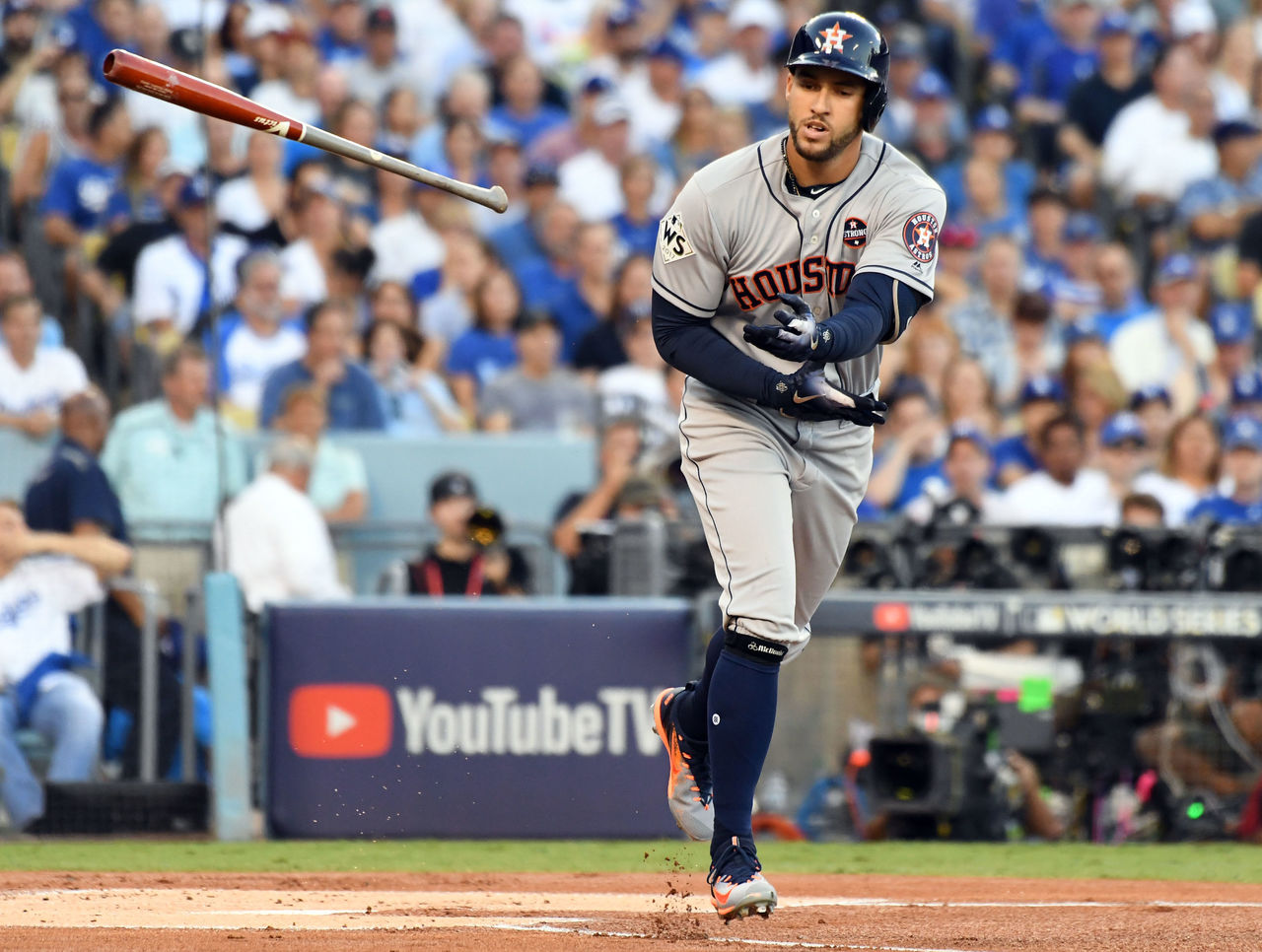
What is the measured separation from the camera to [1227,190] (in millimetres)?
12781

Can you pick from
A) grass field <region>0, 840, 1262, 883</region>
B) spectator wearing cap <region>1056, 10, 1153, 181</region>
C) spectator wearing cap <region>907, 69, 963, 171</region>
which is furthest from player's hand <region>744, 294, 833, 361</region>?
spectator wearing cap <region>1056, 10, 1153, 181</region>

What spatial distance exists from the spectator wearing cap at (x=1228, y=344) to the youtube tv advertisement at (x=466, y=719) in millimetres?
4860

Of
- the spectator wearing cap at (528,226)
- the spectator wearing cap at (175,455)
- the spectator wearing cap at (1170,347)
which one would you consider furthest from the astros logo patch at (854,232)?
the spectator wearing cap at (1170,347)

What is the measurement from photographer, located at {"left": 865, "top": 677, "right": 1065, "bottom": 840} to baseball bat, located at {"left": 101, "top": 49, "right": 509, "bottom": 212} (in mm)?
3723

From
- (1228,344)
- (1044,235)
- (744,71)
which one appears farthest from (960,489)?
(744,71)

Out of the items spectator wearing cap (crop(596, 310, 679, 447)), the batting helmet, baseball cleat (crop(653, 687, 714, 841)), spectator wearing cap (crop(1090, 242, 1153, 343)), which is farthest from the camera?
spectator wearing cap (crop(1090, 242, 1153, 343))

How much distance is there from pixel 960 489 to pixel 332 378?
301 cm

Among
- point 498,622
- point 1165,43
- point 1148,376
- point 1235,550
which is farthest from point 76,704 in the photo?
point 1165,43

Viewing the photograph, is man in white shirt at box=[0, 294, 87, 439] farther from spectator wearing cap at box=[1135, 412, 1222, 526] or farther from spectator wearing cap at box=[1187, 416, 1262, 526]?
spectator wearing cap at box=[1187, 416, 1262, 526]

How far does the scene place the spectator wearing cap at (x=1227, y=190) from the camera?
495 inches

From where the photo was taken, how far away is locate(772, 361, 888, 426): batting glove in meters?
4.50

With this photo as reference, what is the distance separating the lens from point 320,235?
416 inches

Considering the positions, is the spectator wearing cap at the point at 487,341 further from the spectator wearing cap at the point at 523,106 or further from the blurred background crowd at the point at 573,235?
the spectator wearing cap at the point at 523,106

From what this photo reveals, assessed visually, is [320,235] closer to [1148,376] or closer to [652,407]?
[652,407]
